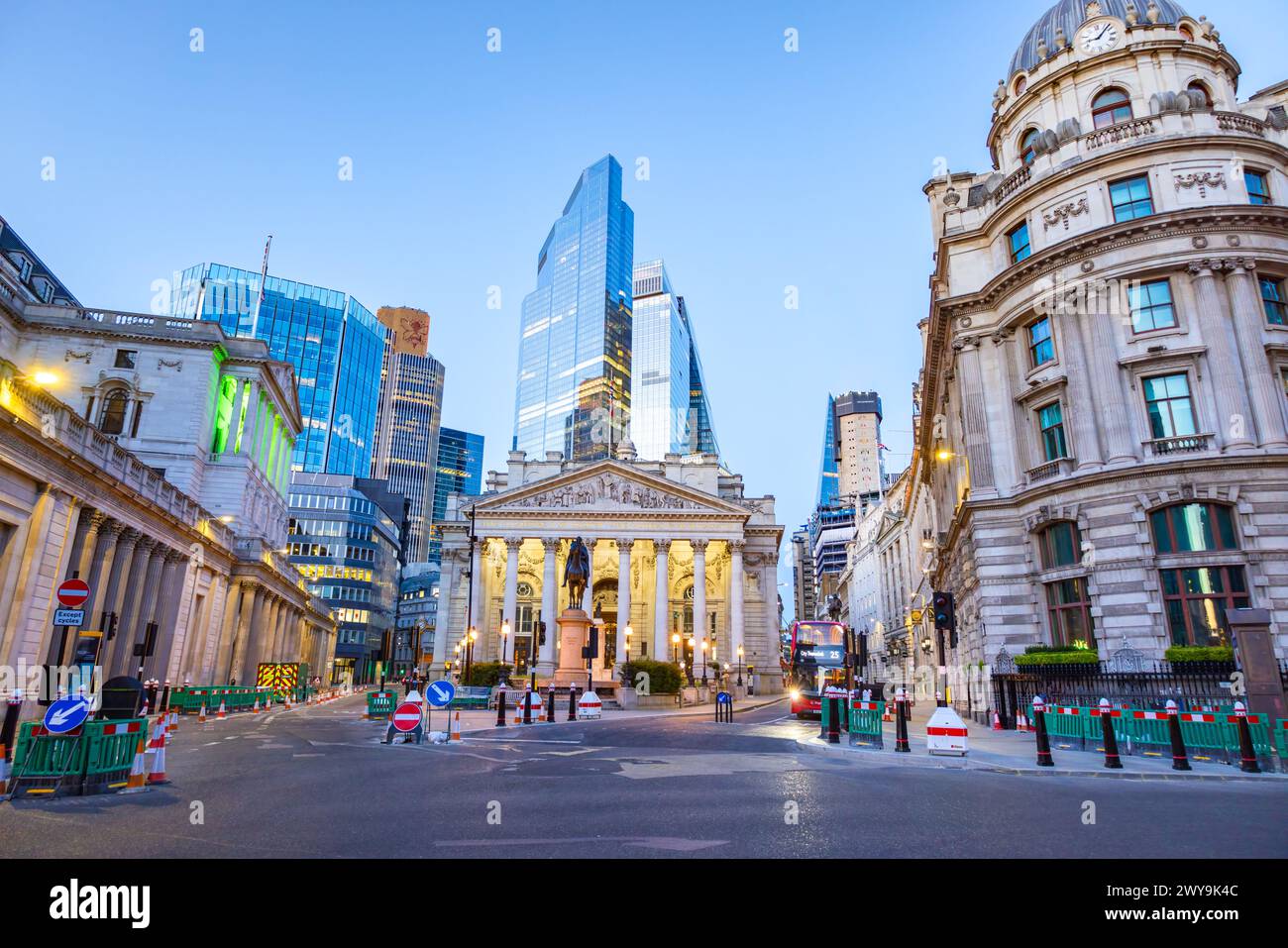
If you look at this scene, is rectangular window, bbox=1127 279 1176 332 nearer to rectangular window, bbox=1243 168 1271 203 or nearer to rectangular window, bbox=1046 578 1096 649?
rectangular window, bbox=1243 168 1271 203

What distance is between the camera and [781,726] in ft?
94.6

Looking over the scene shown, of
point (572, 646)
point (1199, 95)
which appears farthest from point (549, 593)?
point (1199, 95)

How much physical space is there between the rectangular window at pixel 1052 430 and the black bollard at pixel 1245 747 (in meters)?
14.8

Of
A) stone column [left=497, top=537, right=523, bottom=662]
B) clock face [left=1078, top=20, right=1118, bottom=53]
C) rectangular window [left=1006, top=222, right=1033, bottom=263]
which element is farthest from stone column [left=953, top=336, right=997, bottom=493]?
stone column [left=497, top=537, right=523, bottom=662]

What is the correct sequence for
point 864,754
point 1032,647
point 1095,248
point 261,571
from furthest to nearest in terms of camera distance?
point 261,571, point 1095,248, point 1032,647, point 864,754

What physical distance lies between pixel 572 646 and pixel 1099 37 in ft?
125

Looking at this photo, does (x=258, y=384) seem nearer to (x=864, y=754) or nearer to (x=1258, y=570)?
(x=864, y=754)

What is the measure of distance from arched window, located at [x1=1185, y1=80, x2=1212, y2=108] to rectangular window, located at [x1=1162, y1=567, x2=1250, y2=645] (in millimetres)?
18586

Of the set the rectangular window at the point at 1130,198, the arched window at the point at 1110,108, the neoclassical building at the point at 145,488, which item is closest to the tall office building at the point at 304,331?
the neoclassical building at the point at 145,488

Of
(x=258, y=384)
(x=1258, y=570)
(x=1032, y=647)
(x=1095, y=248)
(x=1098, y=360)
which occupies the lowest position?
(x=1032, y=647)

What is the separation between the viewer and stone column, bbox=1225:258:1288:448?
2439cm
